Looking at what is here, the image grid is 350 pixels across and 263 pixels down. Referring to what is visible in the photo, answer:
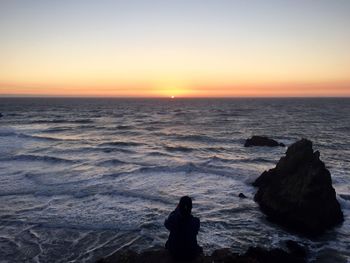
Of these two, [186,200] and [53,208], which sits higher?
[186,200]

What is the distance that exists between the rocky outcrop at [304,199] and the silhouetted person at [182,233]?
22.8 feet

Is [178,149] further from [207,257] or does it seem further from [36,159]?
[207,257]

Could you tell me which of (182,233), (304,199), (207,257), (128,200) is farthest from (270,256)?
(128,200)

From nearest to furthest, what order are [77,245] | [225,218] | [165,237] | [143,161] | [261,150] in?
[77,245], [165,237], [225,218], [143,161], [261,150]

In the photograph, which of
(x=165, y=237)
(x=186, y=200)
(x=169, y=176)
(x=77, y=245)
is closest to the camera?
(x=186, y=200)

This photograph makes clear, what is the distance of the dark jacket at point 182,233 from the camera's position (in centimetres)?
840

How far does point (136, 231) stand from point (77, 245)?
2.28 metres

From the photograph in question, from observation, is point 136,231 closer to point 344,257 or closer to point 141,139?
point 344,257

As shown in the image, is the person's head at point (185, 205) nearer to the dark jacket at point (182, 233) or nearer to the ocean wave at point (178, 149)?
the dark jacket at point (182, 233)

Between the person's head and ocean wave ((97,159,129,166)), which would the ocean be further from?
the person's head

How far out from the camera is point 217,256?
924cm

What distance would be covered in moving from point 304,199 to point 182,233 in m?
7.83

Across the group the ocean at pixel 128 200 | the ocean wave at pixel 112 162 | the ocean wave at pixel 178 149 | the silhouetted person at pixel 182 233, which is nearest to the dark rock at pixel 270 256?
the ocean at pixel 128 200

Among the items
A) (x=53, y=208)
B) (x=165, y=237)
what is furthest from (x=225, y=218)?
(x=53, y=208)
